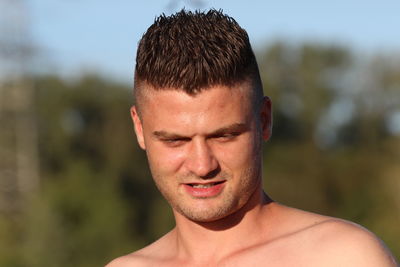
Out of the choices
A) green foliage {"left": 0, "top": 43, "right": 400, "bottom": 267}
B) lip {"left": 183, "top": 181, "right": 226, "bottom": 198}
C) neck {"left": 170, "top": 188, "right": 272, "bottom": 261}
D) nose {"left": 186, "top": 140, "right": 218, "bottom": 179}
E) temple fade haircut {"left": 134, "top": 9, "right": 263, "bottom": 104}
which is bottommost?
green foliage {"left": 0, "top": 43, "right": 400, "bottom": 267}

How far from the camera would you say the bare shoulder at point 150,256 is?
5105mm

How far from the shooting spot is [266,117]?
4.66m

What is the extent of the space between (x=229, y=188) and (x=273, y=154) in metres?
61.0

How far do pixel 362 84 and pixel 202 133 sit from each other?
61259 millimetres

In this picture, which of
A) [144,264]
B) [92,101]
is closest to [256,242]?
[144,264]

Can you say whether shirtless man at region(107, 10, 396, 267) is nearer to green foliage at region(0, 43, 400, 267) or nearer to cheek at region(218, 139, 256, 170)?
cheek at region(218, 139, 256, 170)

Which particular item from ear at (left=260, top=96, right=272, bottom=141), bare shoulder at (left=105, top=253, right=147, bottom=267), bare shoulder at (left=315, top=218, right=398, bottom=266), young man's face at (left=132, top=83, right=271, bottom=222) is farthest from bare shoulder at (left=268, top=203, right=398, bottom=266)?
bare shoulder at (left=105, top=253, right=147, bottom=267)

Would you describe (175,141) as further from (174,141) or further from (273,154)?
(273,154)

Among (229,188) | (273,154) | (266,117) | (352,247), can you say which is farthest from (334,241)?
(273,154)

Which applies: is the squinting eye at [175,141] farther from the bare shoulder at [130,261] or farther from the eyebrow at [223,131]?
the bare shoulder at [130,261]

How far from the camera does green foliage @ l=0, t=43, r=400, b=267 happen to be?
59031 millimetres

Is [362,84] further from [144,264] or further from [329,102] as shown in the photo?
[144,264]

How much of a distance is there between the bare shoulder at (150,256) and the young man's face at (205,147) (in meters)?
0.58

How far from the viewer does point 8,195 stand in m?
51.1
